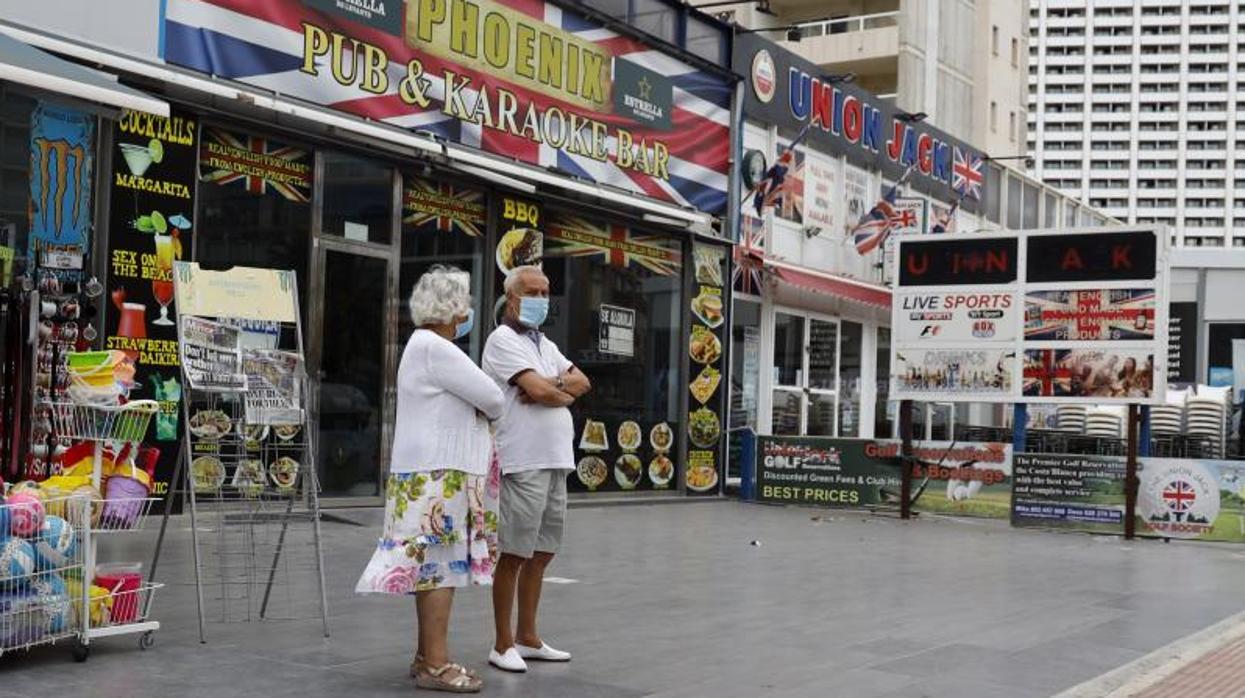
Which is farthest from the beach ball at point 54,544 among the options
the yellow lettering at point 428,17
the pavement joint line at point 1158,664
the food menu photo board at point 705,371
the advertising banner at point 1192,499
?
the food menu photo board at point 705,371

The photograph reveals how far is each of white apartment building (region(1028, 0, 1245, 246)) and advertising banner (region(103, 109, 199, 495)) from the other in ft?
572

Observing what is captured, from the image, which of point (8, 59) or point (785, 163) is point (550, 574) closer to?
point (8, 59)

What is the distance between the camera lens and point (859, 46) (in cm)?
4012

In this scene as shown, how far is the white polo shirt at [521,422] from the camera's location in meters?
6.15

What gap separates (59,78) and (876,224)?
17.0 metres

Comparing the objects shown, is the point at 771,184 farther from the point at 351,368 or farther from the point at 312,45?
the point at 312,45

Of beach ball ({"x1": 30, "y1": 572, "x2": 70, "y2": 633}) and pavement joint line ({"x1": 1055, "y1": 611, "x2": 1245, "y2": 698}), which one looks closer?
beach ball ({"x1": 30, "y1": 572, "x2": 70, "y2": 633})

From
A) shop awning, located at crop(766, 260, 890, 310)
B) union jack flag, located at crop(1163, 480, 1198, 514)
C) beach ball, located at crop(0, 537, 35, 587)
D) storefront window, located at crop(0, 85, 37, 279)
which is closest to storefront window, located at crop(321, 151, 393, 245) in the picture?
storefront window, located at crop(0, 85, 37, 279)

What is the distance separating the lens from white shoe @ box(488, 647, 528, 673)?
20.2ft

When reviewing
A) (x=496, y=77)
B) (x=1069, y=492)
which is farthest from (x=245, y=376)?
(x=1069, y=492)

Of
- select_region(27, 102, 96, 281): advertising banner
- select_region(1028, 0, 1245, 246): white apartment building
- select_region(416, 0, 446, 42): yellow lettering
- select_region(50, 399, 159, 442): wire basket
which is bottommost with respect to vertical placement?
select_region(50, 399, 159, 442): wire basket

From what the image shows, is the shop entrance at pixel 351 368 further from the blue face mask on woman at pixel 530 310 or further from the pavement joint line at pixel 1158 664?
the pavement joint line at pixel 1158 664

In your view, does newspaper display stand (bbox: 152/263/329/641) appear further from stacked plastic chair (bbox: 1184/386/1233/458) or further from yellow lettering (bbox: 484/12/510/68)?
stacked plastic chair (bbox: 1184/386/1233/458)

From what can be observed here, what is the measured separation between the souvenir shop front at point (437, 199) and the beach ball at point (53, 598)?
16.7 feet
